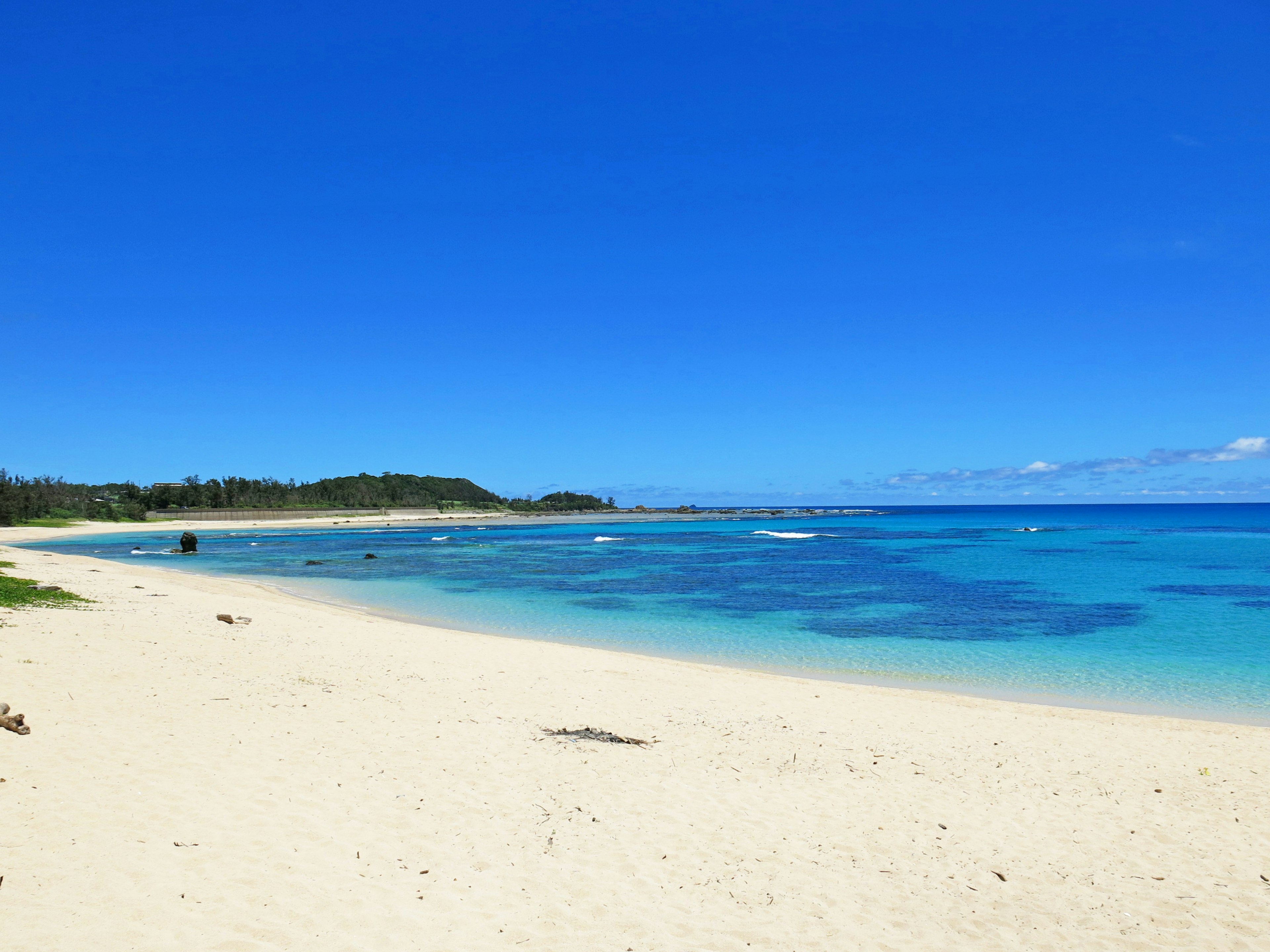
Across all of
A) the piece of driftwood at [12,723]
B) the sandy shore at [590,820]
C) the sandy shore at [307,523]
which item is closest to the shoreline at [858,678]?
the sandy shore at [590,820]

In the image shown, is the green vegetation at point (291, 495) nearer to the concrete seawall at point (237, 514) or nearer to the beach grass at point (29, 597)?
the concrete seawall at point (237, 514)

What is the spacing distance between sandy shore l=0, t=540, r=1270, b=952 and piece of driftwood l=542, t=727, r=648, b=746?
28 centimetres

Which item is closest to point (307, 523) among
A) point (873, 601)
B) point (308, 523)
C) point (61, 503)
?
point (308, 523)

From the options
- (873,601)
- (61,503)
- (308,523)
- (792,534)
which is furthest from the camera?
(308,523)

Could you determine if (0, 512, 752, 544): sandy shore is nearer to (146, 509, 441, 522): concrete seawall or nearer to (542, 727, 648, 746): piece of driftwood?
(146, 509, 441, 522): concrete seawall

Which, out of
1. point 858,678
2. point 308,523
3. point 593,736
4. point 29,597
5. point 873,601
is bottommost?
point 873,601

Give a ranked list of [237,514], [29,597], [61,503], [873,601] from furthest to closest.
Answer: [237,514]
[61,503]
[873,601]
[29,597]

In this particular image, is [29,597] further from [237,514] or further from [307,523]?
[237,514]

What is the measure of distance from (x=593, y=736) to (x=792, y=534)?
80.4 m

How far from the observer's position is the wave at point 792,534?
81812 millimetres

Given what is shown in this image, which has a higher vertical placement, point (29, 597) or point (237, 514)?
point (237, 514)

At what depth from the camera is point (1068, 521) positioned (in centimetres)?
13625

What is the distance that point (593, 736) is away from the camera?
9.81 meters

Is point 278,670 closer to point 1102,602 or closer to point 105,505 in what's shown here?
point 1102,602
